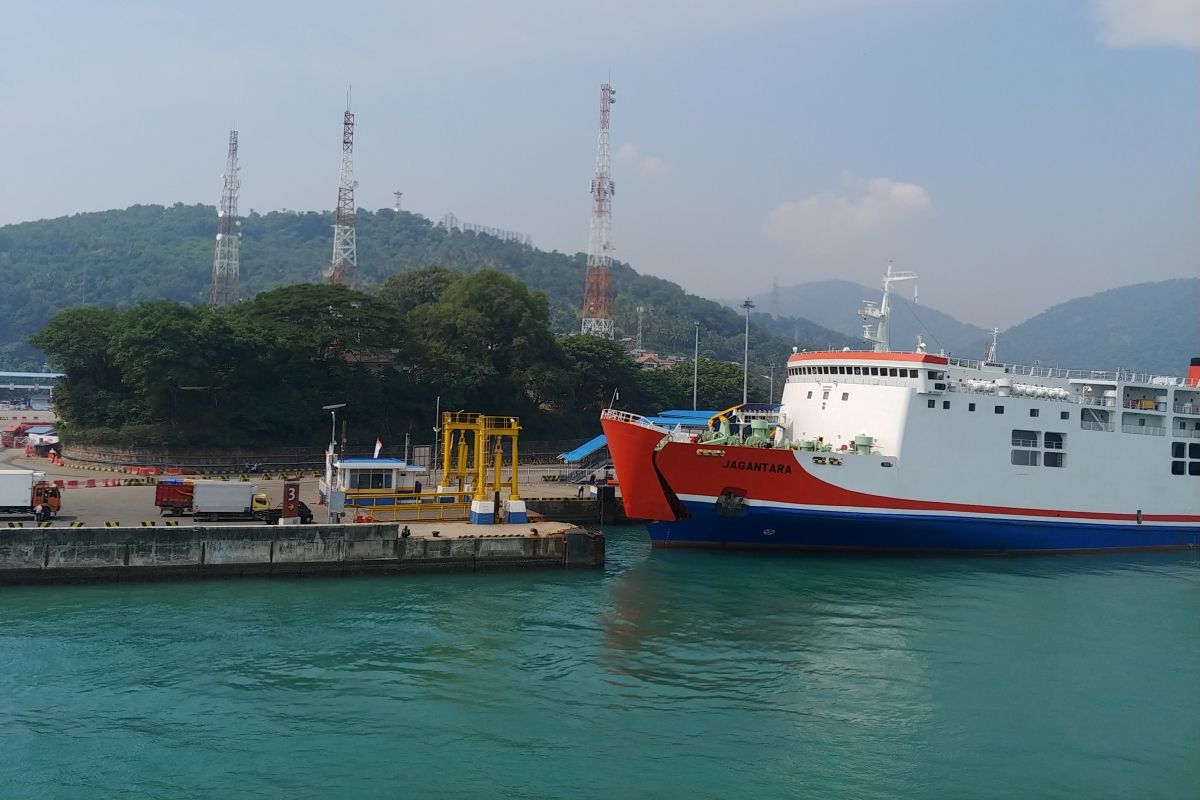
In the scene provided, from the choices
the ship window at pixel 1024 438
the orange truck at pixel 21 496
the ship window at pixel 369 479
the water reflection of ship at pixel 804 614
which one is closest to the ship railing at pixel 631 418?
the water reflection of ship at pixel 804 614

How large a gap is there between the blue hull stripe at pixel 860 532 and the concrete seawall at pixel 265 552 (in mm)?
4036

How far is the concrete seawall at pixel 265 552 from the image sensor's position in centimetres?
2462

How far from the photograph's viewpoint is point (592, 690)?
18234mm

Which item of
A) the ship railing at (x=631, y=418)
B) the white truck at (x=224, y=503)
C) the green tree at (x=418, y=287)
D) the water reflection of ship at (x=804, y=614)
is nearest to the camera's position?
the water reflection of ship at (x=804, y=614)

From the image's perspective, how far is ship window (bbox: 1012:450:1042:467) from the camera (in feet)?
109

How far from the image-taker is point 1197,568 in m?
32.7

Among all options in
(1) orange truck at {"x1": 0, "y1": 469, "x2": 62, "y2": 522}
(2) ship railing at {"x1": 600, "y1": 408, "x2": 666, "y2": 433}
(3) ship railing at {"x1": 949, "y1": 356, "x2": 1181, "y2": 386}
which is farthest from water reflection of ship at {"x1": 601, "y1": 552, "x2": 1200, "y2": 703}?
(1) orange truck at {"x1": 0, "y1": 469, "x2": 62, "y2": 522}

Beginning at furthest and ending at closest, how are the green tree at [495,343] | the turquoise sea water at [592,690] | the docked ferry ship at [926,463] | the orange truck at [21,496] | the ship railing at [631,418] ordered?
the green tree at [495,343]
the ship railing at [631,418]
the docked ferry ship at [926,463]
the orange truck at [21,496]
the turquoise sea water at [592,690]

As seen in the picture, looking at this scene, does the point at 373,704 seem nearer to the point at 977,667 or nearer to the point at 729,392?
the point at 977,667

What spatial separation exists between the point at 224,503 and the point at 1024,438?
27.3 meters

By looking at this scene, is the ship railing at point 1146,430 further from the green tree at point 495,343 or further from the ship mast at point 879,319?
the green tree at point 495,343

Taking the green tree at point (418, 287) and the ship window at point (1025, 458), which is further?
the green tree at point (418, 287)

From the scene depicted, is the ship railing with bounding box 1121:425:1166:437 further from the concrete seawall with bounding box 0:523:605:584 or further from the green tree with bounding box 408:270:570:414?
the green tree with bounding box 408:270:570:414

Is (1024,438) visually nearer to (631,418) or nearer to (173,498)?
(631,418)
